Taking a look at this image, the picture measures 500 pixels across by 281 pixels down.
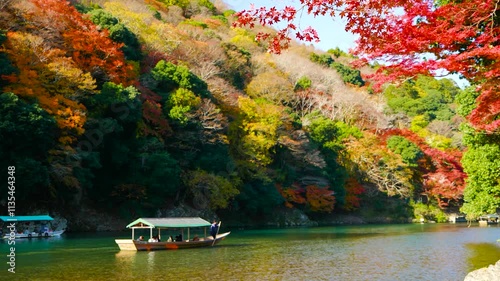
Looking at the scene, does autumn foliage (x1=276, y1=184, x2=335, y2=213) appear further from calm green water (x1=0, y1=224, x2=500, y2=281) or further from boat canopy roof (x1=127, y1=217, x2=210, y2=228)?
boat canopy roof (x1=127, y1=217, x2=210, y2=228)

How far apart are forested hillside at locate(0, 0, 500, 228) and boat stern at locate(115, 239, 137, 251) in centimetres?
680

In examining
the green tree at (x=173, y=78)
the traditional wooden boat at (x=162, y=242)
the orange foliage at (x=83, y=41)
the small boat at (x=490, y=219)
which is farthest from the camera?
the small boat at (x=490, y=219)

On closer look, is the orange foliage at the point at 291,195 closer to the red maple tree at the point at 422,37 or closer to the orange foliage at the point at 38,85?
the orange foliage at the point at 38,85

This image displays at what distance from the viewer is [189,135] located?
38.3 metres

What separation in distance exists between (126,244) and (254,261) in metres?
6.19

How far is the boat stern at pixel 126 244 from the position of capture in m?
22.5

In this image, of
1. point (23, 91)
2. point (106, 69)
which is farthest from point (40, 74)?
point (106, 69)

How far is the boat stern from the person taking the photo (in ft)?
73.8

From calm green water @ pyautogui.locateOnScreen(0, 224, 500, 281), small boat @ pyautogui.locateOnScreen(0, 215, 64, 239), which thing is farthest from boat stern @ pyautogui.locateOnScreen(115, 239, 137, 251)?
small boat @ pyautogui.locateOnScreen(0, 215, 64, 239)

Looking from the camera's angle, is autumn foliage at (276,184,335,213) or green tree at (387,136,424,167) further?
green tree at (387,136,424,167)

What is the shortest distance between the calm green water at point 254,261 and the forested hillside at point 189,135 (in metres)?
3.78

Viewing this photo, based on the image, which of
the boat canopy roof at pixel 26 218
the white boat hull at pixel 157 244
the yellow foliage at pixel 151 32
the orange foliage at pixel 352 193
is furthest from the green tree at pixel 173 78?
the orange foliage at pixel 352 193

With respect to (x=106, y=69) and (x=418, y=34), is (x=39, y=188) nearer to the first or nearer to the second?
(x=106, y=69)

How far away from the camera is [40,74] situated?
29422mm
